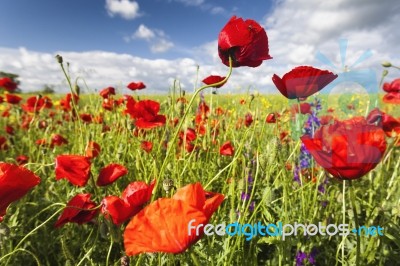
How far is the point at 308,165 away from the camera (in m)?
2.09

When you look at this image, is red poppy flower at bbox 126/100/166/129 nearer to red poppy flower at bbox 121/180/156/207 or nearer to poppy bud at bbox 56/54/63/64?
poppy bud at bbox 56/54/63/64

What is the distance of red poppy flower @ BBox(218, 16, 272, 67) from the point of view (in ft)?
3.03

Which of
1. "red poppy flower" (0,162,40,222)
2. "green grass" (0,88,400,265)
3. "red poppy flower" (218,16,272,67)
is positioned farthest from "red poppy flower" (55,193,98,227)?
"red poppy flower" (218,16,272,67)

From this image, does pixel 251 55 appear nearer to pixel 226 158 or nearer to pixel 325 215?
pixel 325 215

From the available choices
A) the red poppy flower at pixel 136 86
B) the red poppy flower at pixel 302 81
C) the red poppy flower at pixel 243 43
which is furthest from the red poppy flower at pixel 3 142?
the red poppy flower at pixel 302 81

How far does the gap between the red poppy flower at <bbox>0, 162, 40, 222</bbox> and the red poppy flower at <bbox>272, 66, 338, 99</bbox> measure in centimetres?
64

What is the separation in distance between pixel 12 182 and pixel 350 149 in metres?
0.70

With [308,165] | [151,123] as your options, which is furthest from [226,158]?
[151,123]

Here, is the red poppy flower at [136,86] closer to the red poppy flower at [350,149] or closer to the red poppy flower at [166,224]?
the red poppy flower at [350,149]

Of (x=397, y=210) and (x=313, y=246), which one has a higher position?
(x=397, y=210)

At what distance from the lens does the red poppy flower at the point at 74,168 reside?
1.18 m

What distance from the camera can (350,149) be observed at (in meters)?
0.74

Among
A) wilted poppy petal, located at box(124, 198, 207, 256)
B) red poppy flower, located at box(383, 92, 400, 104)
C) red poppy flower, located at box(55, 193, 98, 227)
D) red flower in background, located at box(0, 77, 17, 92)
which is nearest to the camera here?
wilted poppy petal, located at box(124, 198, 207, 256)

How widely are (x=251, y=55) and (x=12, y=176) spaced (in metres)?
0.66
